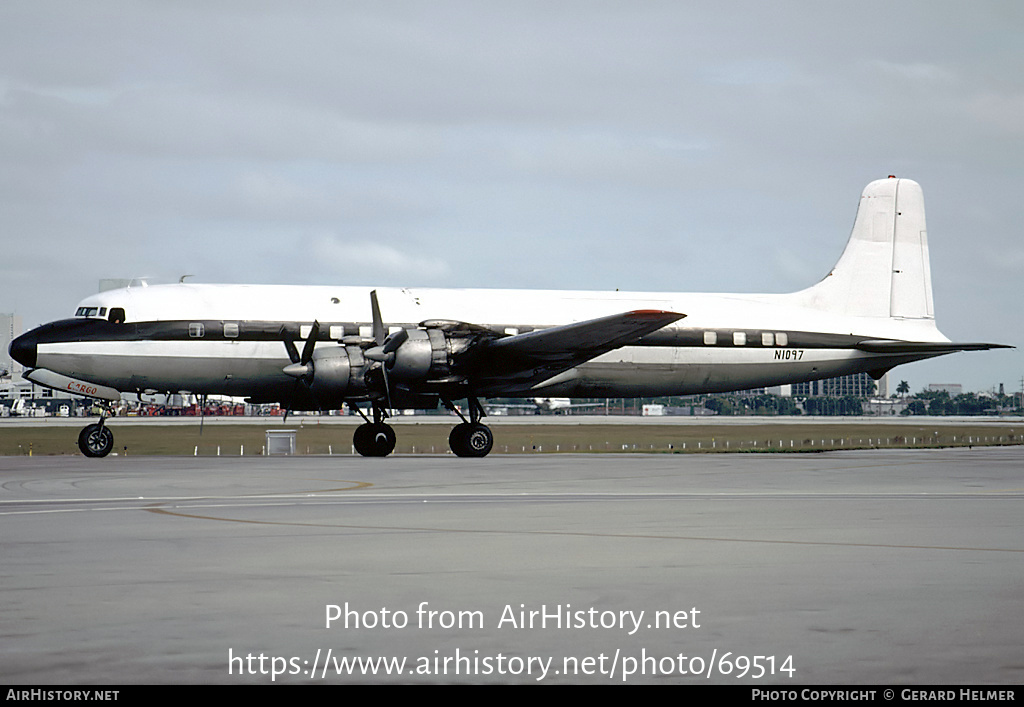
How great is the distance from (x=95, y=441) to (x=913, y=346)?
28329 millimetres

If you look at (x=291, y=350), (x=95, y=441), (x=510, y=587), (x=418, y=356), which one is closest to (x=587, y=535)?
(x=510, y=587)

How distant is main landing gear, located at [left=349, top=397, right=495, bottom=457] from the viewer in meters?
33.0

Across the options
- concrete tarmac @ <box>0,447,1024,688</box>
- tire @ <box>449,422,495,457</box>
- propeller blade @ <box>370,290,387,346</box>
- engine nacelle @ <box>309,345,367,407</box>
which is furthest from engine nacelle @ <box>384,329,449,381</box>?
concrete tarmac @ <box>0,447,1024,688</box>

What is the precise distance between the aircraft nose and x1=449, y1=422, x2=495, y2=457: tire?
12.6 meters

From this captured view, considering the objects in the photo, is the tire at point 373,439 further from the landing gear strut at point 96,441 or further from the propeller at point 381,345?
the landing gear strut at point 96,441

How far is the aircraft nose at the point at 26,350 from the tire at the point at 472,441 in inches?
497

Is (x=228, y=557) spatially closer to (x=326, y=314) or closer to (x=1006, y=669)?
(x=1006, y=669)

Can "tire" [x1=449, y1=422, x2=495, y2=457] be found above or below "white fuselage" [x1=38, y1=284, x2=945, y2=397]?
below

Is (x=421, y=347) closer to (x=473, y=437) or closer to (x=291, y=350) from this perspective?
(x=291, y=350)

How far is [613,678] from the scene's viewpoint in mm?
6488

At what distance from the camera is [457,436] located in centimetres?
3322

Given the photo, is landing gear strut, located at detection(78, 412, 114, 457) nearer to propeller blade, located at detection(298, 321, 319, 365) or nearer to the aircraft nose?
the aircraft nose
